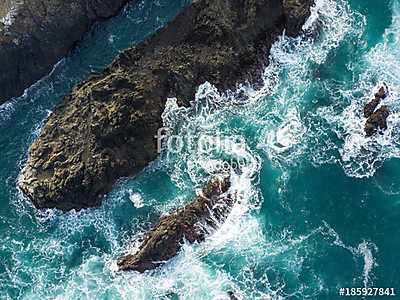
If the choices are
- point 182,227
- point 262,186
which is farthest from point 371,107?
point 182,227

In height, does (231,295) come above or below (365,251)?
below

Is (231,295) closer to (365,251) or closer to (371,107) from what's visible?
(365,251)

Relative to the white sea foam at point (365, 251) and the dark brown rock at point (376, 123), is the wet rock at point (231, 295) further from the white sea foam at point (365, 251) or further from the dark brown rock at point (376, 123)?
the dark brown rock at point (376, 123)

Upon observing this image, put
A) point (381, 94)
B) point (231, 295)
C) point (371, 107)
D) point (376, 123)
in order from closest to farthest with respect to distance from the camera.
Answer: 1. point (231, 295)
2. point (376, 123)
3. point (371, 107)
4. point (381, 94)

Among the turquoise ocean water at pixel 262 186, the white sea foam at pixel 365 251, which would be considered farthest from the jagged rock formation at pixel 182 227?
the white sea foam at pixel 365 251

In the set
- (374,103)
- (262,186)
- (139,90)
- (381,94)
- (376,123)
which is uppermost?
(139,90)
